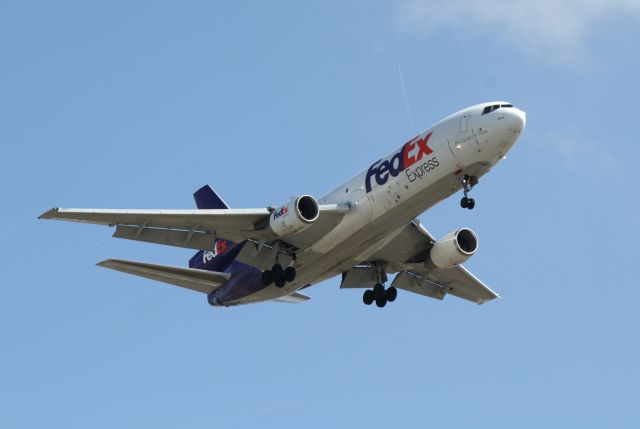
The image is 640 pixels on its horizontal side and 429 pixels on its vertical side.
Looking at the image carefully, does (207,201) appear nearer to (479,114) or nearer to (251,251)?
(251,251)

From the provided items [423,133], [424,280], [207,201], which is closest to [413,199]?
[423,133]

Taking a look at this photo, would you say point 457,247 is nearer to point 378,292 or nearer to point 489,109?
point 378,292

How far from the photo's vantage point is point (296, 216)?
133 feet

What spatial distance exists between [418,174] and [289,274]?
6.38 m

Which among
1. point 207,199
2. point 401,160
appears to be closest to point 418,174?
point 401,160

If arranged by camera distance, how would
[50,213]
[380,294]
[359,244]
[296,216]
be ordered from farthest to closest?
1. [380,294]
2. [359,244]
3. [296,216]
4. [50,213]

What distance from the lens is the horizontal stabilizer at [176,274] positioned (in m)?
44.3

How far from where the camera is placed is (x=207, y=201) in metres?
50.6

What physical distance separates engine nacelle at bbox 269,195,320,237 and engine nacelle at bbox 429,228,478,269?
640cm

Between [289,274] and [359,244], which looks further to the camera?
[289,274]

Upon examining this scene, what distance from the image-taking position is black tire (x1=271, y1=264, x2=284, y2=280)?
43062mm

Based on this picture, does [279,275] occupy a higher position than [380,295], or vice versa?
[380,295]

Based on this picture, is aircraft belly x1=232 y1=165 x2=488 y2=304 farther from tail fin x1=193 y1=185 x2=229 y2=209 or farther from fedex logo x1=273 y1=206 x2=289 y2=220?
tail fin x1=193 y1=185 x2=229 y2=209

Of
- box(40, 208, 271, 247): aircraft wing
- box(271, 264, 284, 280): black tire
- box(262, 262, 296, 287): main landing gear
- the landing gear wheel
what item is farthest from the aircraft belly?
the landing gear wheel
